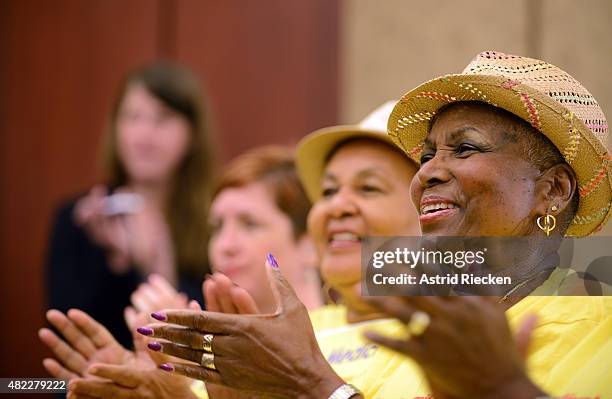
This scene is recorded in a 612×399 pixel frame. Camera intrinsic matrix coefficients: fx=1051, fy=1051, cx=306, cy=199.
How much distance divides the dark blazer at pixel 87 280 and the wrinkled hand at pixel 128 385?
1.68 meters

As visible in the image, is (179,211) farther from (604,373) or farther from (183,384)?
(604,373)

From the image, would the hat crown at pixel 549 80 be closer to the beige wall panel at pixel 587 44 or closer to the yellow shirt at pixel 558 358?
the yellow shirt at pixel 558 358

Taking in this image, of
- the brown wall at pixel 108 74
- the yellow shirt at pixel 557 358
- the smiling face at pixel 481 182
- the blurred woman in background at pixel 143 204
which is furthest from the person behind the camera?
the brown wall at pixel 108 74

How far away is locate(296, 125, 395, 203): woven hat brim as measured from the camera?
3.05 meters

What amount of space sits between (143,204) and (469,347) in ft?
10.0

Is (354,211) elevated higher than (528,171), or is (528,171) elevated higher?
(528,171)

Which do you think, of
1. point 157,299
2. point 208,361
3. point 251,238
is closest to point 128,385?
point 208,361

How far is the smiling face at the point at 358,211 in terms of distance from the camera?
2963 millimetres

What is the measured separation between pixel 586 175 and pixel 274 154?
1770 mm

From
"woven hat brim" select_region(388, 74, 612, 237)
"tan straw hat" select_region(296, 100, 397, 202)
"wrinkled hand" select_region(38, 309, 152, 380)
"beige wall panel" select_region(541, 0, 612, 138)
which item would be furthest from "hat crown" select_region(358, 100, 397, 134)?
"wrinkled hand" select_region(38, 309, 152, 380)

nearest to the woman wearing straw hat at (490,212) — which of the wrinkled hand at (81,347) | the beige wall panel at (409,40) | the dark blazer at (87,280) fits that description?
the wrinkled hand at (81,347)

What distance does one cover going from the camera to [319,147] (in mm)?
3191

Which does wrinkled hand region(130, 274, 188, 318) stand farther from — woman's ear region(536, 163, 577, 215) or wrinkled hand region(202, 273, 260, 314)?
woman's ear region(536, 163, 577, 215)

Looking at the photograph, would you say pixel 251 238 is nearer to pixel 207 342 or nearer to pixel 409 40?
pixel 409 40
